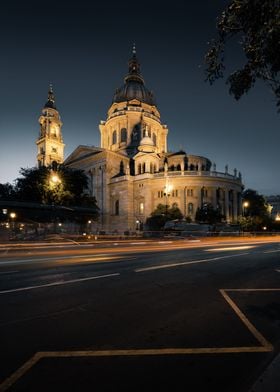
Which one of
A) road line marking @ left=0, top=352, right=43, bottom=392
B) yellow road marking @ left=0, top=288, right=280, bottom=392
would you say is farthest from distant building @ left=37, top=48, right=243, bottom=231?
road line marking @ left=0, top=352, right=43, bottom=392

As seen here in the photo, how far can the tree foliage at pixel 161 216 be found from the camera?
192 ft

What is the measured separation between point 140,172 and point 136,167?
187 centimetres

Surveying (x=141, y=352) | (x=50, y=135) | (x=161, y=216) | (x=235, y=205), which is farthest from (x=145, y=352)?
(x=50, y=135)

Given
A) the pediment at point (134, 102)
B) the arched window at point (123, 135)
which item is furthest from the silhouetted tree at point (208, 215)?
the pediment at point (134, 102)

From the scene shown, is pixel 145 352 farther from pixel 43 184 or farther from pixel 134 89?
pixel 134 89

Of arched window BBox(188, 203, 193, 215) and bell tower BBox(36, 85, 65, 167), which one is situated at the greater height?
bell tower BBox(36, 85, 65, 167)

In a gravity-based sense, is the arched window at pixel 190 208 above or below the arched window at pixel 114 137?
below

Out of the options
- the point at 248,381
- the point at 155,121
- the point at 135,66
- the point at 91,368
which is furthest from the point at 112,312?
the point at 135,66

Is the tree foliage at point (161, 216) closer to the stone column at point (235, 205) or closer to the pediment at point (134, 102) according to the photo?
the stone column at point (235, 205)

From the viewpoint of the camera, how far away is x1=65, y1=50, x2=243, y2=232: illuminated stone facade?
6372cm

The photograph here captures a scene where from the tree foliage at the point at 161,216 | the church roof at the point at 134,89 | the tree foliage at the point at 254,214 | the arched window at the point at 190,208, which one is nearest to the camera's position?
the tree foliage at the point at 161,216

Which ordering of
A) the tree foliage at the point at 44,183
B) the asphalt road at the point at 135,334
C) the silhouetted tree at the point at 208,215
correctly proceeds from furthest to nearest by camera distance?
the silhouetted tree at the point at 208,215 < the tree foliage at the point at 44,183 < the asphalt road at the point at 135,334

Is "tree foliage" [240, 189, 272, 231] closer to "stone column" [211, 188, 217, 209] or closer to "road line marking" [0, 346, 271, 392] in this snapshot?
"stone column" [211, 188, 217, 209]

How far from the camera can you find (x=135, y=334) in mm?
4719
